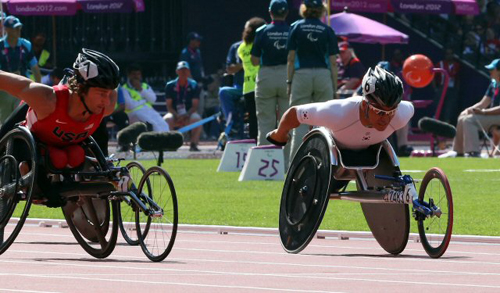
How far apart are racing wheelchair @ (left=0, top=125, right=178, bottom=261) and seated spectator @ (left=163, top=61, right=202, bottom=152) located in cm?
1821

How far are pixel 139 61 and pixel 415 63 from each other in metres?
10.3

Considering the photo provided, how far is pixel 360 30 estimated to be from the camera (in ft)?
104

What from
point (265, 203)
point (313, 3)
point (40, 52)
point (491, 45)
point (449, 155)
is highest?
point (313, 3)

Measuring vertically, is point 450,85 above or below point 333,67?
below

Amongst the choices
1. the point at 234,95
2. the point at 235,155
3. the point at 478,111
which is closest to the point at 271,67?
the point at 235,155

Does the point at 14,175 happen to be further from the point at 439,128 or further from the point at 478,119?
the point at 439,128

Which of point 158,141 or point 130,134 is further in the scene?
point 130,134

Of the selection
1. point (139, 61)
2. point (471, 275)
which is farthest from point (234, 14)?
point (471, 275)

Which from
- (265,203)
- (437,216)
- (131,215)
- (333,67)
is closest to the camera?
(437,216)

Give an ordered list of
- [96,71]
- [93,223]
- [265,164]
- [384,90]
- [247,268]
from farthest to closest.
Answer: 1. [265,164]
2. [93,223]
3. [384,90]
4. [96,71]
5. [247,268]

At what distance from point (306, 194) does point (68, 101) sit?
76.5 inches

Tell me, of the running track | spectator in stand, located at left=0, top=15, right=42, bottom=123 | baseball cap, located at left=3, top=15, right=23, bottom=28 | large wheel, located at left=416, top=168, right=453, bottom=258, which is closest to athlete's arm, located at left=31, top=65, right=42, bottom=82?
spectator in stand, located at left=0, top=15, right=42, bottom=123

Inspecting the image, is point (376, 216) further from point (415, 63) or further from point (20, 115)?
point (415, 63)

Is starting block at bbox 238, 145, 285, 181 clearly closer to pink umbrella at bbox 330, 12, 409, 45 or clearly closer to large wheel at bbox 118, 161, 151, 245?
large wheel at bbox 118, 161, 151, 245
